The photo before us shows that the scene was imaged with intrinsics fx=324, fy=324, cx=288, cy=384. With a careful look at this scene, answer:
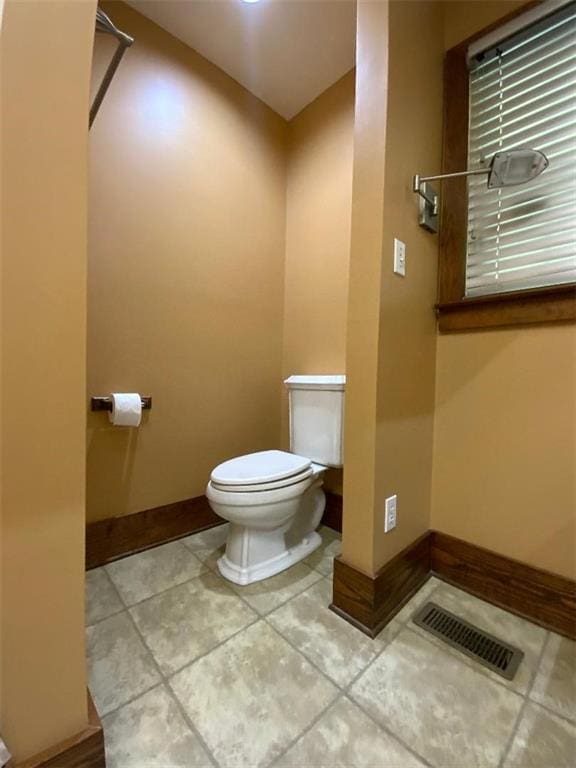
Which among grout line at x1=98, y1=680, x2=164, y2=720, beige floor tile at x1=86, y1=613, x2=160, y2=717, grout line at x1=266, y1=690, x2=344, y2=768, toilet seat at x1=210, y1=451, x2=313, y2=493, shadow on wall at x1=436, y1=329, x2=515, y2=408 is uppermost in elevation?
shadow on wall at x1=436, y1=329, x2=515, y2=408

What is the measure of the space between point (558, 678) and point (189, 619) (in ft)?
3.59

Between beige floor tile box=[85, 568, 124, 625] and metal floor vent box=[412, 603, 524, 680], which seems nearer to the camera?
metal floor vent box=[412, 603, 524, 680]

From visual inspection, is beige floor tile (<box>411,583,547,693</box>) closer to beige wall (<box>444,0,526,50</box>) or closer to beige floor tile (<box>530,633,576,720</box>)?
beige floor tile (<box>530,633,576,720</box>)

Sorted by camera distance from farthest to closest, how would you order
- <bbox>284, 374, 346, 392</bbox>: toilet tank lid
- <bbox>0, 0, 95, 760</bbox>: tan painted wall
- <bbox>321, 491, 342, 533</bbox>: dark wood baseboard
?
<bbox>321, 491, 342, 533</bbox>: dark wood baseboard
<bbox>284, 374, 346, 392</bbox>: toilet tank lid
<bbox>0, 0, 95, 760</bbox>: tan painted wall

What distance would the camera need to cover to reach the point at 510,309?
1163 mm

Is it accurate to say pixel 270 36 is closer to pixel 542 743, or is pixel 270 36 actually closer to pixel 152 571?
pixel 152 571

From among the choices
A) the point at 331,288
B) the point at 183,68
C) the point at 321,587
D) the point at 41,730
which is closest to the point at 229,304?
the point at 331,288

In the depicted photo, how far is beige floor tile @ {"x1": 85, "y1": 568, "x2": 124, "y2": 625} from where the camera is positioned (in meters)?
1.11

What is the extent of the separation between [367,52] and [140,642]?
6.59 ft

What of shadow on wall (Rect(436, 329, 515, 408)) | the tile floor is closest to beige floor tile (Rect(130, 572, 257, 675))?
the tile floor

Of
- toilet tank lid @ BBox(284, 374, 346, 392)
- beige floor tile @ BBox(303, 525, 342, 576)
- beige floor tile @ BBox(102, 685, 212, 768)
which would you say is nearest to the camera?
beige floor tile @ BBox(102, 685, 212, 768)

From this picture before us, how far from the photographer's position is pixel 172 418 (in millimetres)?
1625

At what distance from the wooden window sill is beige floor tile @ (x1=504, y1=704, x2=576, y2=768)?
1097 millimetres

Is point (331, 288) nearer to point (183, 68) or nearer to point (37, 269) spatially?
point (183, 68)
